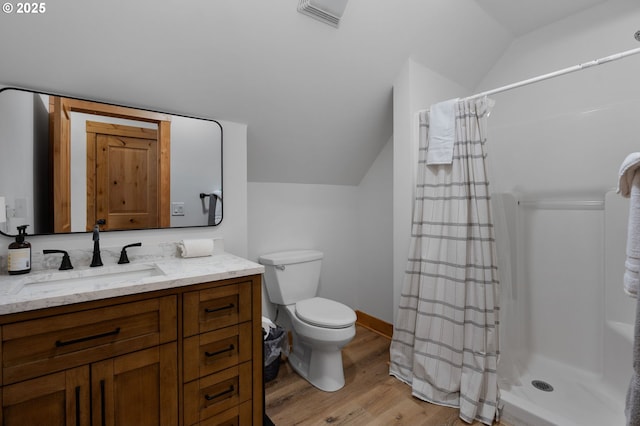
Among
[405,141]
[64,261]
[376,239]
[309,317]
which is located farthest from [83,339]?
[376,239]

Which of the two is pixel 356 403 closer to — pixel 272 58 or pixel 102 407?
pixel 102 407

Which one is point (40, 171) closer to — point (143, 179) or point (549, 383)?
point (143, 179)

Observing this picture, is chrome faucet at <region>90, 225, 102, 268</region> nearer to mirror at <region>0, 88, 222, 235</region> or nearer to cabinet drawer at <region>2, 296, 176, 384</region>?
mirror at <region>0, 88, 222, 235</region>

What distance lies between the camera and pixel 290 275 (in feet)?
7.04

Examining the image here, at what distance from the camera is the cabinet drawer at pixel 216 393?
120 cm

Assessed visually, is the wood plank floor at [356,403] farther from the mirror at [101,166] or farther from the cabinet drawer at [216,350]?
the mirror at [101,166]

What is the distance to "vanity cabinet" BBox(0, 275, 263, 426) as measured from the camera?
0.93m

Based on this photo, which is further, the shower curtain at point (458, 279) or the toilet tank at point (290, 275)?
the toilet tank at point (290, 275)

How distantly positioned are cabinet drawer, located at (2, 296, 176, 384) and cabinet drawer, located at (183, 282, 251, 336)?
60 millimetres

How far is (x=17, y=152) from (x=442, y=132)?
208 cm

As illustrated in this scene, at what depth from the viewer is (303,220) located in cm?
248

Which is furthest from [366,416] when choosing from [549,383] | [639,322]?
[639,322]

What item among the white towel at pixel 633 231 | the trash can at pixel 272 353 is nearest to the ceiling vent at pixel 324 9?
the white towel at pixel 633 231

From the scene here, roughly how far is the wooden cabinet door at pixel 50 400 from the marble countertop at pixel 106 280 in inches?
9.5
